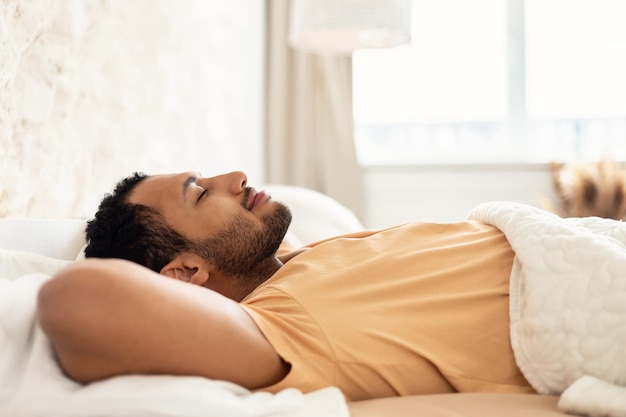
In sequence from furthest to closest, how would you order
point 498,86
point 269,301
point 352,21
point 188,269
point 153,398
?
point 498,86
point 352,21
point 188,269
point 269,301
point 153,398

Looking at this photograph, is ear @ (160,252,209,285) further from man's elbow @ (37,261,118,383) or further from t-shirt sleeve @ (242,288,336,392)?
man's elbow @ (37,261,118,383)

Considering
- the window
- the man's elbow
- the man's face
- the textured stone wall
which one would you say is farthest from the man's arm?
the window

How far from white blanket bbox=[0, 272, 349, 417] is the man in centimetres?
3

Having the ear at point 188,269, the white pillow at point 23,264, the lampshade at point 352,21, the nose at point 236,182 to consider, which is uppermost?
the lampshade at point 352,21

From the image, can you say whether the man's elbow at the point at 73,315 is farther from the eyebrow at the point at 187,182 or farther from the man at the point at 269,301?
the eyebrow at the point at 187,182

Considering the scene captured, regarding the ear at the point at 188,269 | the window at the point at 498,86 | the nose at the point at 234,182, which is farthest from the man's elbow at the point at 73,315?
the window at the point at 498,86

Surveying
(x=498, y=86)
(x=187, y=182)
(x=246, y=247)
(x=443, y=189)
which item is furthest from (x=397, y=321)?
(x=498, y=86)

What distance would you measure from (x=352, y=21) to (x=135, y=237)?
70.9 inches

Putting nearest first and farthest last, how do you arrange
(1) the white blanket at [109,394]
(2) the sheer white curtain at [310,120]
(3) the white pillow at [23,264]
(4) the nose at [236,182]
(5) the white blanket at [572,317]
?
(1) the white blanket at [109,394] → (5) the white blanket at [572,317] → (3) the white pillow at [23,264] → (4) the nose at [236,182] → (2) the sheer white curtain at [310,120]

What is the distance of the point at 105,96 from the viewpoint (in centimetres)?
218

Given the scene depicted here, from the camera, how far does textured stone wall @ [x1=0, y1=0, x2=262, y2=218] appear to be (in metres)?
1.71

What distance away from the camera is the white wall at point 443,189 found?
4012mm

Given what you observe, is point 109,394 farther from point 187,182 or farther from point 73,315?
point 187,182

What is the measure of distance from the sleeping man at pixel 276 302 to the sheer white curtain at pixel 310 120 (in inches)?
102
